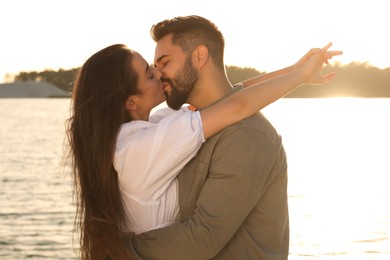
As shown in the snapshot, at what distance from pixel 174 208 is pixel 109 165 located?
0.95 ft

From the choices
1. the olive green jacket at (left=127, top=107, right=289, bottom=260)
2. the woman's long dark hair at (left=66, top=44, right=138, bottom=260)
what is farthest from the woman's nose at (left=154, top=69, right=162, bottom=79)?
the olive green jacket at (left=127, top=107, right=289, bottom=260)

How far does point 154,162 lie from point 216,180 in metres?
0.26

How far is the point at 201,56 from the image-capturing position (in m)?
3.23

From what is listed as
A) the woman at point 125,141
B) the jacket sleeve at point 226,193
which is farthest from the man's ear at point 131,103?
the jacket sleeve at point 226,193

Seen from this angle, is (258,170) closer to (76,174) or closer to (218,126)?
(218,126)

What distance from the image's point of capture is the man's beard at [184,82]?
320cm

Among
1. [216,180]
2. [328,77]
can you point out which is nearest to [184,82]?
[216,180]

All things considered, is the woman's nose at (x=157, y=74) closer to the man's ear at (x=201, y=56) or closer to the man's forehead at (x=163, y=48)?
the man's forehead at (x=163, y=48)

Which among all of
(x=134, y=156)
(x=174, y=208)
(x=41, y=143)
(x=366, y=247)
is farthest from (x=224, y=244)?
(x=41, y=143)

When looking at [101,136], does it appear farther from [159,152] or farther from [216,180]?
[216,180]

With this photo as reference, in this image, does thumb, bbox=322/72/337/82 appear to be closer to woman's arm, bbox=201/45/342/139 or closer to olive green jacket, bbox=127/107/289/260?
woman's arm, bbox=201/45/342/139

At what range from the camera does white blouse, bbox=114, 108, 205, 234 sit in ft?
9.89

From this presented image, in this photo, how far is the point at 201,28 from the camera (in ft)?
11.0

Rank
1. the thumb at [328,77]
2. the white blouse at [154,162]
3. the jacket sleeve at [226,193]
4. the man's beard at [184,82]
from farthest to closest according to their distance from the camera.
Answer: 1. the thumb at [328,77]
2. the man's beard at [184,82]
3. the white blouse at [154,162]
4. the jacket sleeve at [226,193]
